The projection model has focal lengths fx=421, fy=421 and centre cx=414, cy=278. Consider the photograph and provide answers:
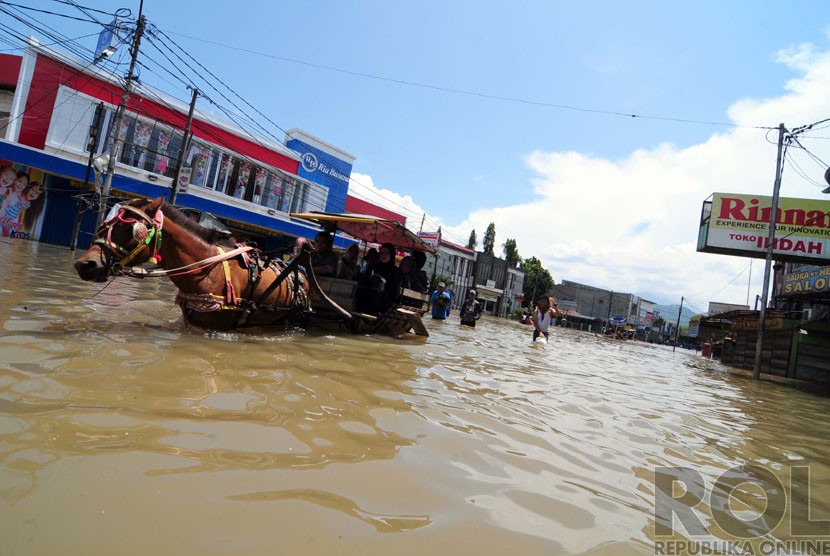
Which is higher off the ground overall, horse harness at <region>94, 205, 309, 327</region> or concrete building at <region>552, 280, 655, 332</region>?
concrete building at <region>552, 280, 655, 332</region>

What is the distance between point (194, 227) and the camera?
4672mm

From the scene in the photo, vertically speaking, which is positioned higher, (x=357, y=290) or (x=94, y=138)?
(x=94, y=138)

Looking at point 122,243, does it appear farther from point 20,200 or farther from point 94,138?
point 20,200

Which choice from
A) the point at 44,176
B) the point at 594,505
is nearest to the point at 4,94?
the point at 44,176

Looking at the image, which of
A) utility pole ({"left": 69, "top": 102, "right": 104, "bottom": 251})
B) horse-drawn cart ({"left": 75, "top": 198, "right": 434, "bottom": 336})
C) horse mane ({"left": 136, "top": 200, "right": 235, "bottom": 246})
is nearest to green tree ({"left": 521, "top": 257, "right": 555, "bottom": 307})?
utility pole ({"left": 69, "top": 102, "right": 104, "bottom": 251})

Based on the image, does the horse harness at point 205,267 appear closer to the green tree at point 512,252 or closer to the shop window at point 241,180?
the shop window at point 241,180

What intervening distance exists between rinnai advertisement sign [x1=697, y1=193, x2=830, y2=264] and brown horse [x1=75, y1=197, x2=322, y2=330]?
16.9 meters

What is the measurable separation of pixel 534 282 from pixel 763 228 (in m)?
39.9

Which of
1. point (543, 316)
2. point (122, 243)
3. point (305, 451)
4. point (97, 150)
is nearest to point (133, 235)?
point (122, 243)

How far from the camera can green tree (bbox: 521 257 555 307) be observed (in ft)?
181

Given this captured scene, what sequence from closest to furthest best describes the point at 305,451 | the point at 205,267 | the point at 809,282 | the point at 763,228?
the point at 305,451 → the point at 205,267 → the point at 809,282 → the point at 763,228

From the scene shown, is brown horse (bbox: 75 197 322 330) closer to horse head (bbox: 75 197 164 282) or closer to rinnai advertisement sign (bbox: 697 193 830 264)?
horse head (bbox: 75 197 164 282)

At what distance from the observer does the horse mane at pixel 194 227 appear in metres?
4.46

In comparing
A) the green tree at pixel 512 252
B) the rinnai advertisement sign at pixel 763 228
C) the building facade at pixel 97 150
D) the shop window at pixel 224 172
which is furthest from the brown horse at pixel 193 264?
the green tree at pixel 512 252
